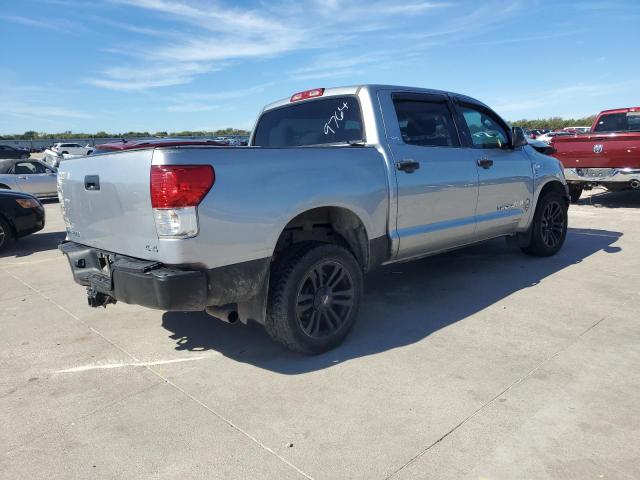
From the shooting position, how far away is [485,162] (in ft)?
15.8

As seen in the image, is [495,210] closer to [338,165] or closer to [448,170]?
[448,170]

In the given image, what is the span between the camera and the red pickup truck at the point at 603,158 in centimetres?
880

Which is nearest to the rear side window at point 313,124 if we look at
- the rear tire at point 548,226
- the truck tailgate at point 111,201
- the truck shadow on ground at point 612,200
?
the truck tailgate at point 111,201

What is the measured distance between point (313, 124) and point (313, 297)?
1.74 metres

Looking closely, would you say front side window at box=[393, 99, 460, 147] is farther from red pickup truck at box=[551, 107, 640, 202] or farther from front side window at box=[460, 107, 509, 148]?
red pickup truck at box=[551, 107, 640, 202]

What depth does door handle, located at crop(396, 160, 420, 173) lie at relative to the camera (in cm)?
391

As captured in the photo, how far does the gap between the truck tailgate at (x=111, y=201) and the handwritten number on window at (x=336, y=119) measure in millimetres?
1856

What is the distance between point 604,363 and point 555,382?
0.49 m

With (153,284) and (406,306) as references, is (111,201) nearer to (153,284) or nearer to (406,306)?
(153,284)

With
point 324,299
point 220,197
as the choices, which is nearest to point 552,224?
point 324,299

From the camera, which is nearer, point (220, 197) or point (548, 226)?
point (220, 197)

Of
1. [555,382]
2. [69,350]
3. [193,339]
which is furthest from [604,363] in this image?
[69,350]

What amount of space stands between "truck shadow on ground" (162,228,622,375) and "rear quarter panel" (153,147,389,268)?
931 millimetres

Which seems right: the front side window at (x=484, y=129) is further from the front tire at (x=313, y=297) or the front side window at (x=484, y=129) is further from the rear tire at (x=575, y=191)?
the rear tire at (x=575, y=191)
